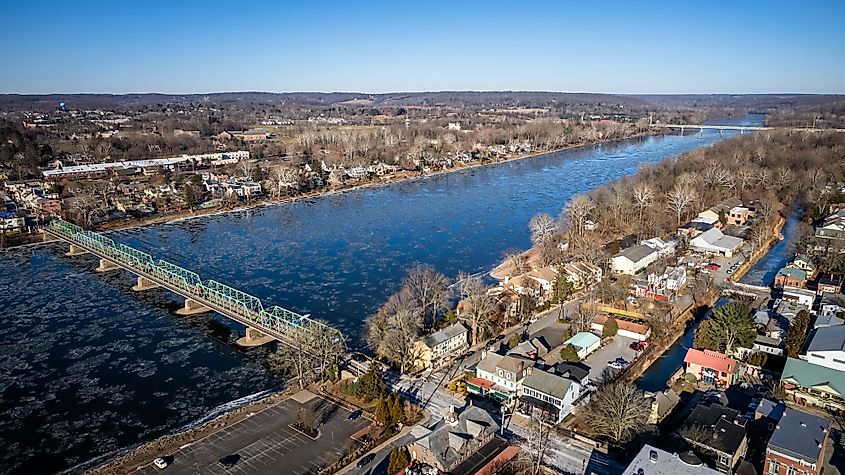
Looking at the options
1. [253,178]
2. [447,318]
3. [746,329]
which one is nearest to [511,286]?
[447,318]

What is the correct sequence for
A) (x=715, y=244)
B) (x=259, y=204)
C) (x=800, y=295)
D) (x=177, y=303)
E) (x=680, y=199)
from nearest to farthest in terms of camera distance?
(x=800, y=295) < (x=177, y=303) < (x=715, y=244) < (x=680, y=199) < (x=259, y=204)

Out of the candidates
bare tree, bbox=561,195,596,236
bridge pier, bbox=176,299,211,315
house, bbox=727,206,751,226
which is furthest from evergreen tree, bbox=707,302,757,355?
bridge pier, bbox=176,299,211,315

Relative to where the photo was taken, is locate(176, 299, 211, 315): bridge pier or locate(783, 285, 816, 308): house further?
locate(176, 299, 211, 315): bridge pier

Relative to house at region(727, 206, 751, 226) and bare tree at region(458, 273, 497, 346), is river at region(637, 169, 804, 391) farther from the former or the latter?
bare tree at region(458, 273, 497, 346)

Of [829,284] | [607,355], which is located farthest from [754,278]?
[607,355]

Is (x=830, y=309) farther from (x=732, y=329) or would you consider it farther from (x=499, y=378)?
(x=499, y=378)

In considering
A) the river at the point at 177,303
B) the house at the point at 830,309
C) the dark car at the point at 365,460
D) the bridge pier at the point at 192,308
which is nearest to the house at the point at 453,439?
the dark car at the point at 365,460

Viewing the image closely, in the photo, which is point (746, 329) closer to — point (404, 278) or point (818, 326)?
point (818, 326)

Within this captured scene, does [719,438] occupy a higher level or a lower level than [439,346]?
higher
